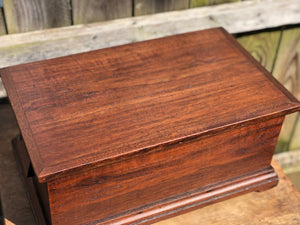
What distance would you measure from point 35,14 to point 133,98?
455mm

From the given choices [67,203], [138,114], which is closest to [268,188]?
[138,114]

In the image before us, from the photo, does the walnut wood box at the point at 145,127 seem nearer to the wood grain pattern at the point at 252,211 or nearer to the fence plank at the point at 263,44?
the wood grain pattern at the point at 252,211

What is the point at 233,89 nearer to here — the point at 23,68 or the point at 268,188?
the point at 268,188

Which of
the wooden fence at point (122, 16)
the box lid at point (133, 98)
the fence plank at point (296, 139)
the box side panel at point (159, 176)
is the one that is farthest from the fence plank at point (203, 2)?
the fence plank at point (296, 139)

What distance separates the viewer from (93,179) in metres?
1.07

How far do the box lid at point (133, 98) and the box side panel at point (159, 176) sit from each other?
0.06 metres

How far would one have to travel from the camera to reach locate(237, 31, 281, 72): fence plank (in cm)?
163

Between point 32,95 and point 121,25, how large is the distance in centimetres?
45

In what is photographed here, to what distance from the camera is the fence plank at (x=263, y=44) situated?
163 cm

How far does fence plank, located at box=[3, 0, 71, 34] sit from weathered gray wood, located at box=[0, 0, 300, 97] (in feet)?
0.07

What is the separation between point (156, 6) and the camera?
5.00 ft

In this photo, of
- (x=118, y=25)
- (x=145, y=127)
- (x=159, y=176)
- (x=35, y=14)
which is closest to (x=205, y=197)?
(x=159, y=176)

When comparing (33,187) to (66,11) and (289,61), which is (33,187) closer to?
(66,11)

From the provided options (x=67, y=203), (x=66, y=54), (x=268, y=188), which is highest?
(x=66, y=54)
